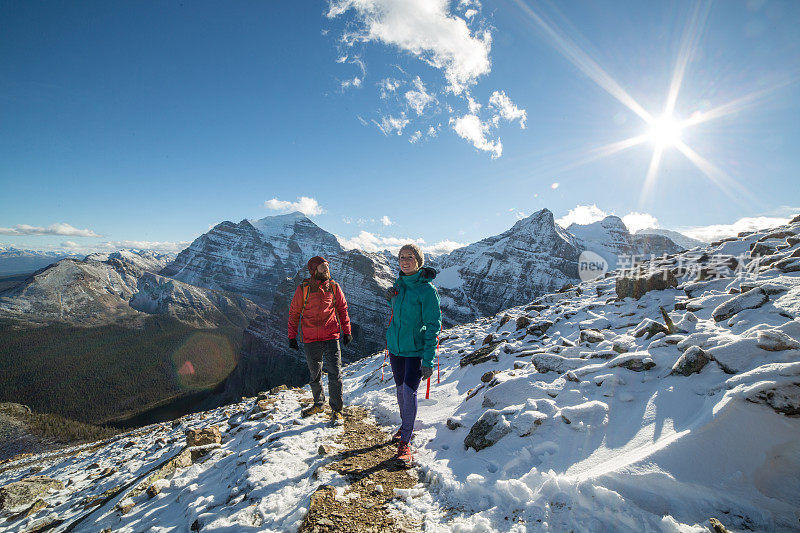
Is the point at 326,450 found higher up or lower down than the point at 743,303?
lower down

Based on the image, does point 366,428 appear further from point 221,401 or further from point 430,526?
point 221,401

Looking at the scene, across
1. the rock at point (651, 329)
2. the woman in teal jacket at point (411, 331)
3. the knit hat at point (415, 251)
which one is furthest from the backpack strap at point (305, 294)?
the rock at point (651, 329)

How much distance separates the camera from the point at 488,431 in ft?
16.9

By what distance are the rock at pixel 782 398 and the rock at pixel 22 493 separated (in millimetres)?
14586

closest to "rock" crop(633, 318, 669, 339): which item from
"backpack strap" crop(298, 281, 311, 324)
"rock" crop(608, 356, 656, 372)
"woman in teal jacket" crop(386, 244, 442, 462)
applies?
"rock" crop(608, 356, 656, 372)

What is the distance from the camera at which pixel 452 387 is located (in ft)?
31.9

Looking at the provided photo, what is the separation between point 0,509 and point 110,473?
201 centimetres

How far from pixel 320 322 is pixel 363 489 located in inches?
145

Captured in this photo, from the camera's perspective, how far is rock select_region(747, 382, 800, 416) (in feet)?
10.2

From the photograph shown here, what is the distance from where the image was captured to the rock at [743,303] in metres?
6.13

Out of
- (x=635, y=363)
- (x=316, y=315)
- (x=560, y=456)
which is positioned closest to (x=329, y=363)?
(x=316, y=315)

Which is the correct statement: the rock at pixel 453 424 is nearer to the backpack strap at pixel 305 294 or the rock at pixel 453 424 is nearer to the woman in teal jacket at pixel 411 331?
the woman in teal jacket at pixel 411 331

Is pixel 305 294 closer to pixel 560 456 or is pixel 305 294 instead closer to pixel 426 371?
pixel 426 371

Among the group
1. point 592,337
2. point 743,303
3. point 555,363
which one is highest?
point 743,303
